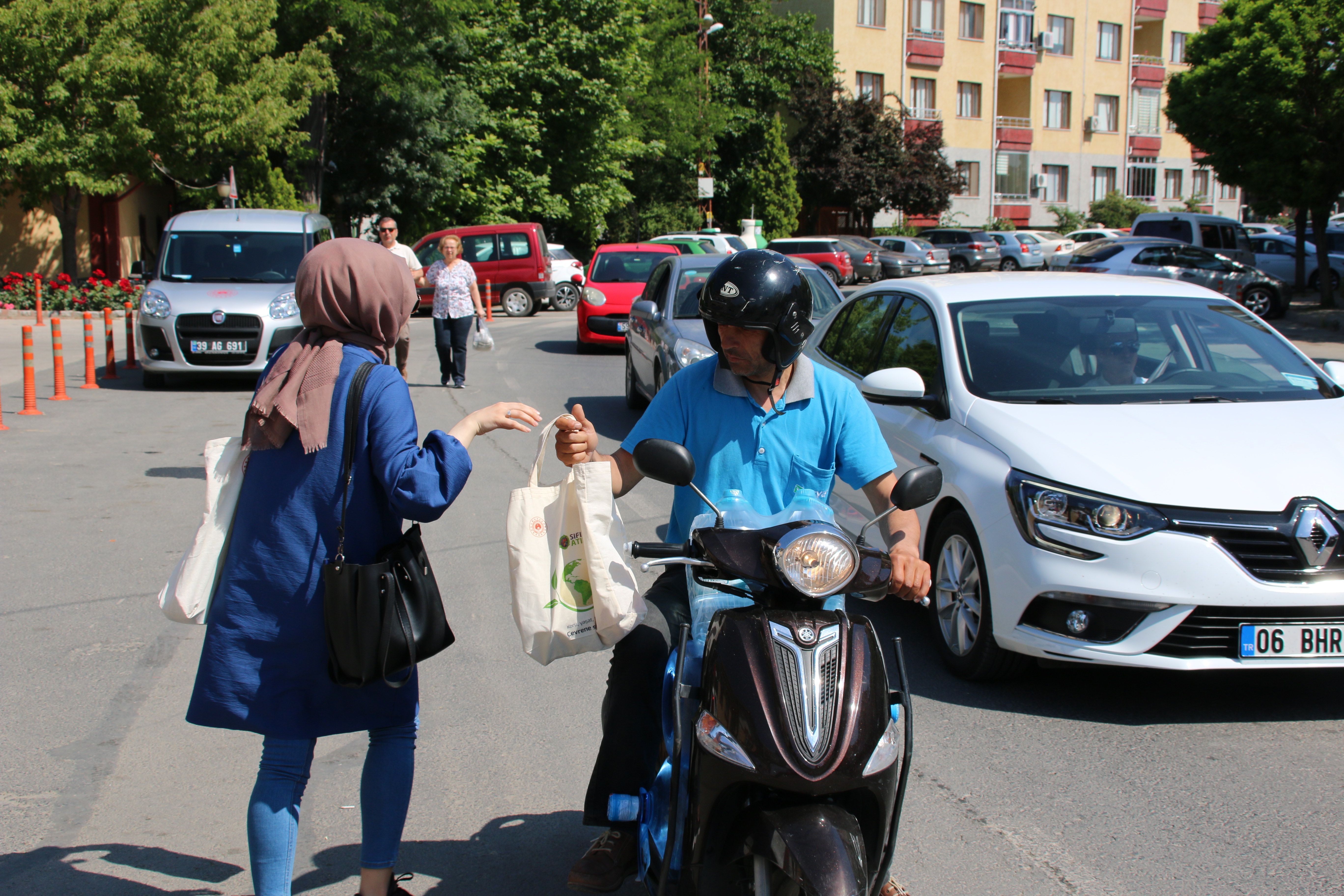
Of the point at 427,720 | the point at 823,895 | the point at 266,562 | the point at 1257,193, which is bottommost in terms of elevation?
the point at 427,720

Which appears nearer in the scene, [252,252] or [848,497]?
[848,497]

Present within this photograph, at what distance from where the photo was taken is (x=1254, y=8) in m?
25.8

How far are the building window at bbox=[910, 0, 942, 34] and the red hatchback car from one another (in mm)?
38900

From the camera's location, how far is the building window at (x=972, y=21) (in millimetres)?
57062

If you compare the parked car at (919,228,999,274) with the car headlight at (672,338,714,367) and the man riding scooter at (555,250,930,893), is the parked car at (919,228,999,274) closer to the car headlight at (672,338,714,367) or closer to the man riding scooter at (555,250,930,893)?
the car headlight at (672,338,714,367)

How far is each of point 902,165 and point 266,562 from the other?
169 ft

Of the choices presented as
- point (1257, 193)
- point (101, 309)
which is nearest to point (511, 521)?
point (101, 309)

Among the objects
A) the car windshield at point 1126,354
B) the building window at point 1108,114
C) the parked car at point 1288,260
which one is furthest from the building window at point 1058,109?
the car windshield at point 1126,354

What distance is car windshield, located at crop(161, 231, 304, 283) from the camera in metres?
15.0

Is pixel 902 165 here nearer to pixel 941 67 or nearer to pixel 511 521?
pixel 941 67

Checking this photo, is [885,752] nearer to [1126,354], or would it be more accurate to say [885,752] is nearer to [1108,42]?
[1126,354]

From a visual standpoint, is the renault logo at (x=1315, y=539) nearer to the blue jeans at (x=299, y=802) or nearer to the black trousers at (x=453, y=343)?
the blue jeans at (x=299, y=802)

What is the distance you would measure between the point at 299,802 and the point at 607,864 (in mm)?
752

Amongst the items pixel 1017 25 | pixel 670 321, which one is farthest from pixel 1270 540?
pixel 1017 25
